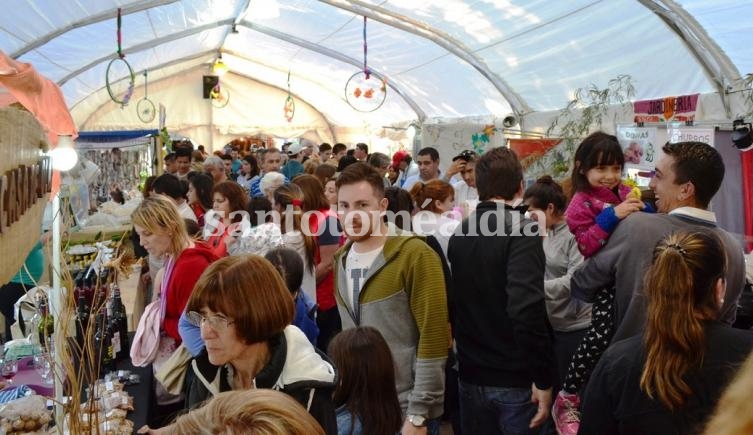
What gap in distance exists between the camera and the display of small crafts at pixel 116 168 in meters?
8.60

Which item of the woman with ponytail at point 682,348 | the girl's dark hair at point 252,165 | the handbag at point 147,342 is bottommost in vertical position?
the handbag at point 147,342

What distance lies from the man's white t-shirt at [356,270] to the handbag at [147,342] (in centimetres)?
102

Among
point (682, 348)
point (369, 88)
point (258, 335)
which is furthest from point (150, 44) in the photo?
point (682, 348)

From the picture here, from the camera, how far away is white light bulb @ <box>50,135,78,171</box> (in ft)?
7.64

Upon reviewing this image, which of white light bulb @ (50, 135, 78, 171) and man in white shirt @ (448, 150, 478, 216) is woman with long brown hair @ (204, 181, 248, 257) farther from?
white light bulb @ (50, 135, 78, 171)

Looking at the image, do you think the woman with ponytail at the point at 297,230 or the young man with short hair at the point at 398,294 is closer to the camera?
the young man with short hair at the point at 398,294

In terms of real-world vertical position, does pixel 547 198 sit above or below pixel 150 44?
below

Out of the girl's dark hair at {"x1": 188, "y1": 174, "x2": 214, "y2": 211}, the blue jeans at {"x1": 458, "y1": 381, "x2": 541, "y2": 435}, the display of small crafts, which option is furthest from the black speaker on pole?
the blue jeans at {"x1": 458, "y1": 381, "x2": 541, "y2": 435}

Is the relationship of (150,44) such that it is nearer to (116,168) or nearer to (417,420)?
(116,168)

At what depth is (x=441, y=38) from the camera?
10672mm

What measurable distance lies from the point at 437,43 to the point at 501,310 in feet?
28.5

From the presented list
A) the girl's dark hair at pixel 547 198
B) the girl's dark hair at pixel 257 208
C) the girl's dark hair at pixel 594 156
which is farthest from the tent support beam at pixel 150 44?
the girl's dark hair at pixel 594 156

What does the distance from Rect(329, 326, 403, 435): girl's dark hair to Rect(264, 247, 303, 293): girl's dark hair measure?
739 millimetres

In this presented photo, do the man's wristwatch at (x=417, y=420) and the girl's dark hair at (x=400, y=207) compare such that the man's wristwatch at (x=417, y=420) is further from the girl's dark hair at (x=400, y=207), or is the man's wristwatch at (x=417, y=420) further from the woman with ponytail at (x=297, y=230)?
the girl's dark hair at (x=400, y=207)
